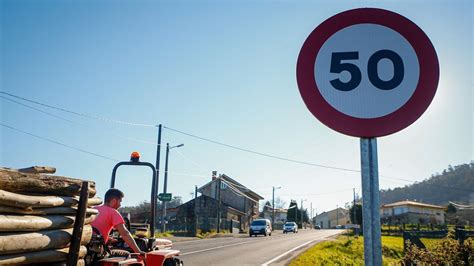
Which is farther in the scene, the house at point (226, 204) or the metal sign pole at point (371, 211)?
the house at point (226, 204)

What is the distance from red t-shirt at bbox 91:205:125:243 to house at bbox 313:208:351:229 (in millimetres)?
162970

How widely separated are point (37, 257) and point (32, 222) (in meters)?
0.24

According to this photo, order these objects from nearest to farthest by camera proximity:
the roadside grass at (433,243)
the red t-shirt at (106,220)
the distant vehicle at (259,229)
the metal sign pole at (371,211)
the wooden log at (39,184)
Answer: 1. the metal sign pole at (371,211)
2. the wooden log at (39,184)
3. the red t-shirt at (106,220)
4. the roadside grass at (433,243)
5. the distant vehicle at (259,229)

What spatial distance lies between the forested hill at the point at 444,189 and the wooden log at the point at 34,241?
143239 millimetres

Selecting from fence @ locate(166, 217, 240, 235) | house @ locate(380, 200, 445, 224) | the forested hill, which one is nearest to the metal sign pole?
fence @ locate(166, 217, 240, 235)

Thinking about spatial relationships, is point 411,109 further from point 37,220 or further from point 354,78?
point 37,220

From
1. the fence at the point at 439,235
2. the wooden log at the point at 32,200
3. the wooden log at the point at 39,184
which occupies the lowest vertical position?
the fence at the point at 439,235

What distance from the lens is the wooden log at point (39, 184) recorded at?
244 centimetres

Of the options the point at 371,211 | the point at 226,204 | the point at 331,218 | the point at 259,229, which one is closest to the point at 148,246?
the point at 371,211

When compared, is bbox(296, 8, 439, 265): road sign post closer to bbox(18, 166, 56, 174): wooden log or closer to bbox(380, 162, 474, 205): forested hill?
bbox(18, 166, 56, 174): wooden log

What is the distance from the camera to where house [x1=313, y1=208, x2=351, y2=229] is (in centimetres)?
16091

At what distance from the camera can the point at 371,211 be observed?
86.0 inches

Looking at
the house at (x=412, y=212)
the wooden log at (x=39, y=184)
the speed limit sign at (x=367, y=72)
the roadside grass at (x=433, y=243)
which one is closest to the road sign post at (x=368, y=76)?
the speed limit sign at (x=367, y=72)

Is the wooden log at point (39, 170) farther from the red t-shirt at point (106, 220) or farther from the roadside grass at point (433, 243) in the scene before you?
the roadside grass at point (433, 243)
